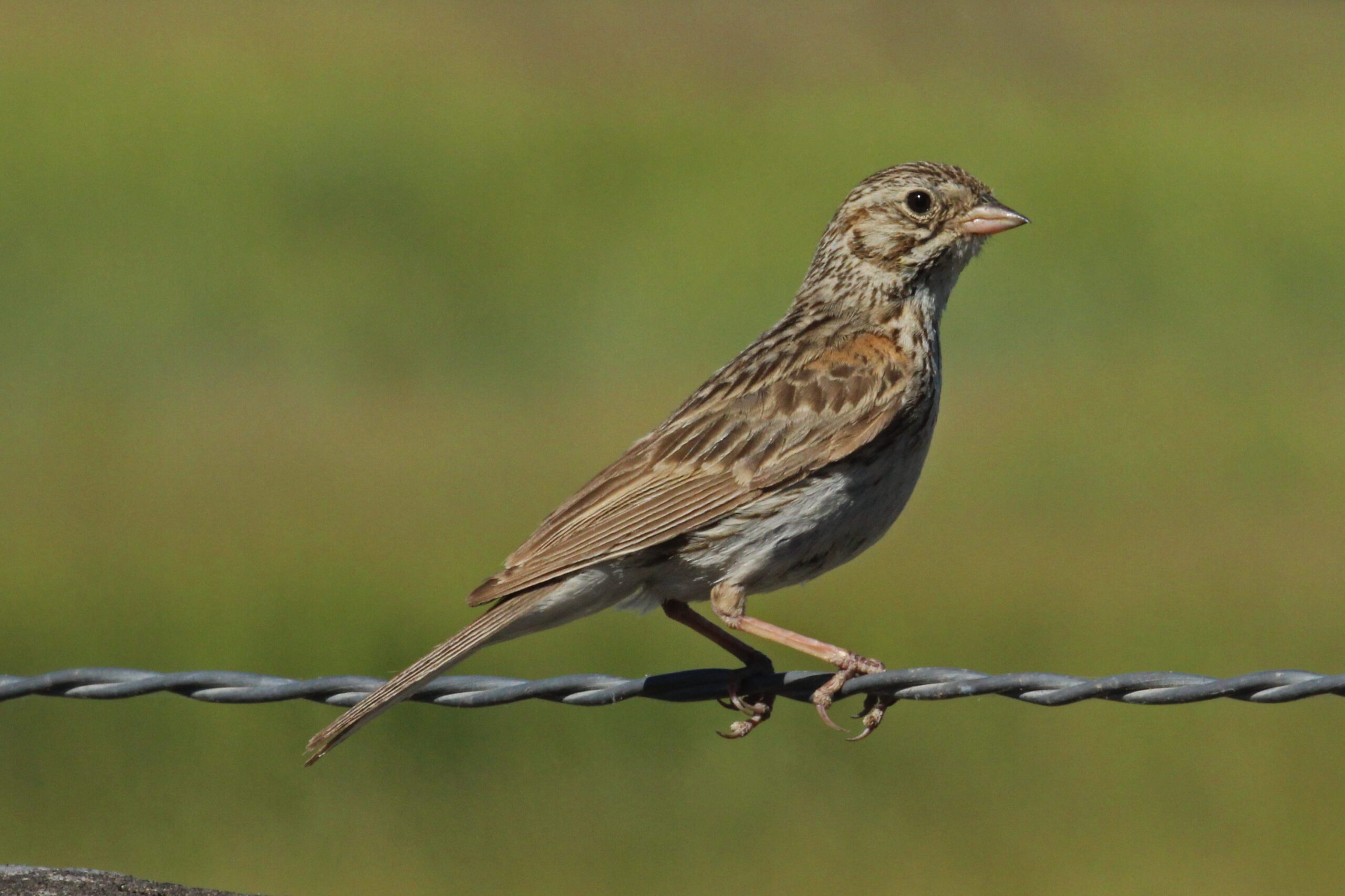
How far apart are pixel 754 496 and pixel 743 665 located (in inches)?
46.7

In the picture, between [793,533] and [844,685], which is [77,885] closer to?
[844,685]

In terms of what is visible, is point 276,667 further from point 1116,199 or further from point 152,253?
point 1116,199

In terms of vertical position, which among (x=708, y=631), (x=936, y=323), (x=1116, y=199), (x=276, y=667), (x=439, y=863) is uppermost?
(x=1116, y=199)

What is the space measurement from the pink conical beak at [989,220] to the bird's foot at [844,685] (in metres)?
1.82

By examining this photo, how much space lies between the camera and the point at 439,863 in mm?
11250

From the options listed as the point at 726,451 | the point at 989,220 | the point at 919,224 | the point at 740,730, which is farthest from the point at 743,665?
the point at 989,220

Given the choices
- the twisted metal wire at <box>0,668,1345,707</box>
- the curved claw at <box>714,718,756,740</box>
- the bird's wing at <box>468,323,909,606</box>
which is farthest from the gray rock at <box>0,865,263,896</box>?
the curved claw at <box>714,718,756,740</box>

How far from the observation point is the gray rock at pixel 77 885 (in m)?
5.32

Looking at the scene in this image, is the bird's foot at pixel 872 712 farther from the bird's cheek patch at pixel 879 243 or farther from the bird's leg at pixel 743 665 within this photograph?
the bird's cheek patch at pixel 879 243

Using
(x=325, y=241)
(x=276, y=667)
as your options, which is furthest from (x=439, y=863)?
(x=325, y=241)

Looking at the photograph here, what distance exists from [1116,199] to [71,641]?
13366 mm

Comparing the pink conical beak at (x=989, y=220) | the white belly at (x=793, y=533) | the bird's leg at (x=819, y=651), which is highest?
the pink conical beak at (x=989, y=220)

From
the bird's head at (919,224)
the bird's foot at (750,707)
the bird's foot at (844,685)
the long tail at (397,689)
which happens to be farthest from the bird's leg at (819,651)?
the bird's head at (919,224)

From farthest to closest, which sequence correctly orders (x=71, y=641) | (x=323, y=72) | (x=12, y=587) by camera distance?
(x=323, y=72) → (x=12, y=587) → (x=71, y=641)
